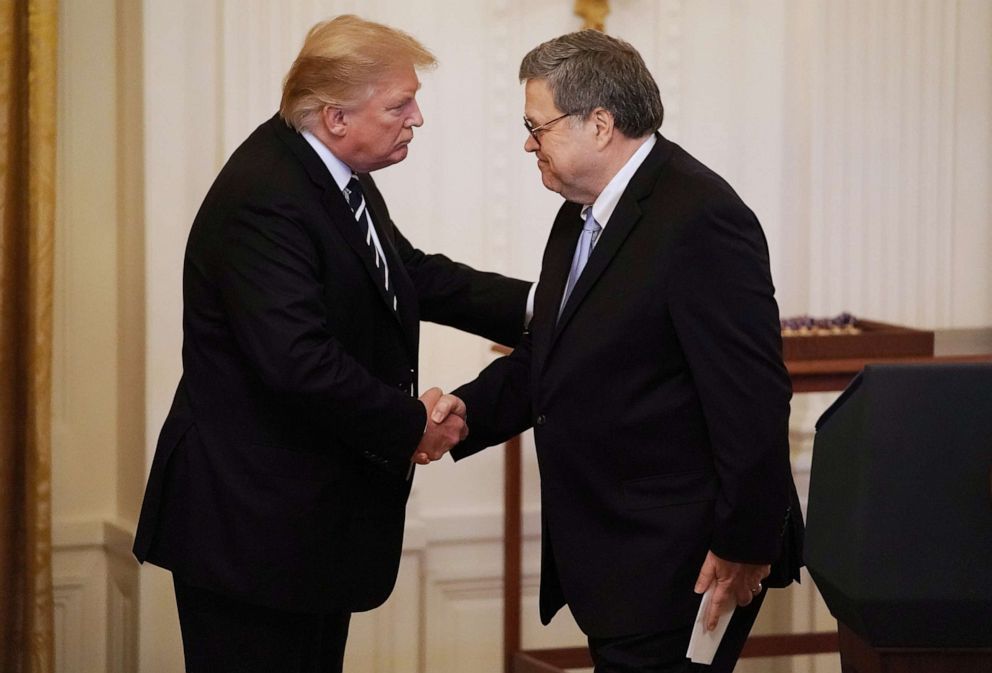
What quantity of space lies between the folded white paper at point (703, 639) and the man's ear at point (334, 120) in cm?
121

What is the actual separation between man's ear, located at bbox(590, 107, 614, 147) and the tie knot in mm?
594

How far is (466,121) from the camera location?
14.5 ft

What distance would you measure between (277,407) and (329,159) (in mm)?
544

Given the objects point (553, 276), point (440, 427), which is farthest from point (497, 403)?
point (553, 276)

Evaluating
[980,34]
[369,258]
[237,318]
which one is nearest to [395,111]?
[369,258]

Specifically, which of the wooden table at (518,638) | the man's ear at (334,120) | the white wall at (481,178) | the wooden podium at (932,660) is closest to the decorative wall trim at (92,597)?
the white wall at (481,178)

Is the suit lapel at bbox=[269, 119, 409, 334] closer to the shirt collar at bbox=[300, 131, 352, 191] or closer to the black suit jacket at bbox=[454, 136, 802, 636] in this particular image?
the shirt collar at bbox=[300, 131, 352, 191]

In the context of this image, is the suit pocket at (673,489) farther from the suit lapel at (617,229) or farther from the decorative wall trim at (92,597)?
the decorative wall trim at (92,597)

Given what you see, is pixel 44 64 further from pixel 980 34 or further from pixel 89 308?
pixel 980 34

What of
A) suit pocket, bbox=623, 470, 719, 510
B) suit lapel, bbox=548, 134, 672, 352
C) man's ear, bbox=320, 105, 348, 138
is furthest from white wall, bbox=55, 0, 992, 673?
suit pocket, bbox=623, 470, 719, 510

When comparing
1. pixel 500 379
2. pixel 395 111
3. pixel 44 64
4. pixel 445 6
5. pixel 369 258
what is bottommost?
pixel 500 379

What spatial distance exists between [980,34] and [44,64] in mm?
3334

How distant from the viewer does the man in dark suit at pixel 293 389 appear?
2641 millimetres

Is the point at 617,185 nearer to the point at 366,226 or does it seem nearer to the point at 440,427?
the point at 366,226
